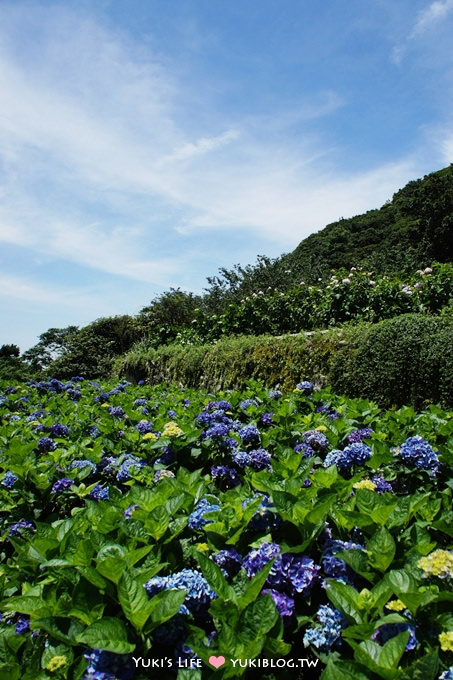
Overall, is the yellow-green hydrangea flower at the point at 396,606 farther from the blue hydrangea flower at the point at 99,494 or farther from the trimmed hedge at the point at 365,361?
the trimmed hedge at the point at 365,361

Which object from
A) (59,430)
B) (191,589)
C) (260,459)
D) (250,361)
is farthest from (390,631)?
(250,361)

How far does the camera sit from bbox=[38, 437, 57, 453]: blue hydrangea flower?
3.09 m

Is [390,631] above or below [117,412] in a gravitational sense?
below

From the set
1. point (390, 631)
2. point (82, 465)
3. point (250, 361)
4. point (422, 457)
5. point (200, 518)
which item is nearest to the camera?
point (390, 631)

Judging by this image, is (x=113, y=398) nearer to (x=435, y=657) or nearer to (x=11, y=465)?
(x=11, y=465)

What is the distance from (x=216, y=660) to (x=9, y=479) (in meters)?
1.69

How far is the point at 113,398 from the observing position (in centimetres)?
472

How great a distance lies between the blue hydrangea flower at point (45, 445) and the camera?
3086mm

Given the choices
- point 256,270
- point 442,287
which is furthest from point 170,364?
point 256,270

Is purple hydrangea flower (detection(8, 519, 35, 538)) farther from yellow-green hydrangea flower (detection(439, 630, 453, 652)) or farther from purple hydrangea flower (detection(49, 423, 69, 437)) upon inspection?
yellow-green hydrangea flower (detection(439, 630, 453, 652))

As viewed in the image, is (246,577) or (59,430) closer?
(246,577)

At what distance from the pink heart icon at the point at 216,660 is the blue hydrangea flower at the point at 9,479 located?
1.67 meters

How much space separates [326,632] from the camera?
1206 mm

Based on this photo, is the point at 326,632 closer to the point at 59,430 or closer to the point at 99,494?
the point at 99,494
